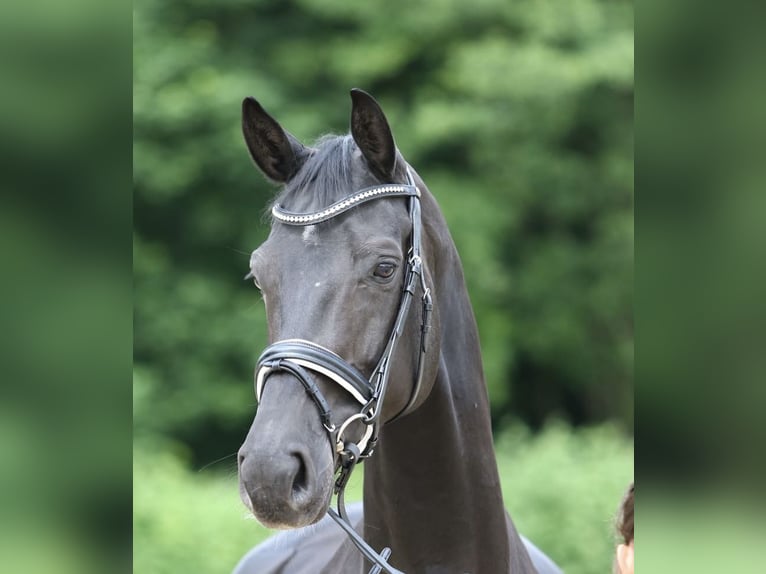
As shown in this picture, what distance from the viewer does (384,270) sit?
218 centimetres

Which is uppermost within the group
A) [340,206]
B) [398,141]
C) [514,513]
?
[398,141]

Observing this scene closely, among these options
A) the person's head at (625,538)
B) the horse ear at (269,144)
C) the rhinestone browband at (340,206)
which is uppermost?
the horse ear at (269,144)

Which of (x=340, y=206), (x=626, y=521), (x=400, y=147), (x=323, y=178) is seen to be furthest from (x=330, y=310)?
(x=400, y=147)

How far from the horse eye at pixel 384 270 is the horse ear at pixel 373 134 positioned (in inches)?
11.3

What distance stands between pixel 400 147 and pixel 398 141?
13 centimetres

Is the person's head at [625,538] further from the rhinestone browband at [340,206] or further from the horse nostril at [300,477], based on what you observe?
the rhinestone browband at [340,206]

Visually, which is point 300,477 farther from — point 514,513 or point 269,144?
point 514,513

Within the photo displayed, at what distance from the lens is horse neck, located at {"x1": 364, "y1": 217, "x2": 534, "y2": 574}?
2.38 meters

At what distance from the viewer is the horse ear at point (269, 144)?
242 centimetres

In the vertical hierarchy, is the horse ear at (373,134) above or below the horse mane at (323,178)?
above

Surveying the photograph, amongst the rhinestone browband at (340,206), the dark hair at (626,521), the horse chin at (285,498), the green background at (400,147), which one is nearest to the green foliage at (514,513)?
the green background at (400,147)
